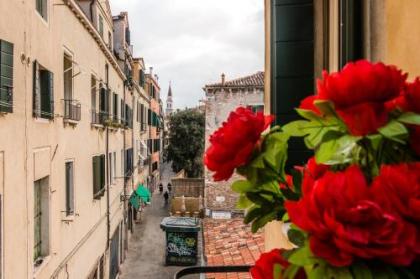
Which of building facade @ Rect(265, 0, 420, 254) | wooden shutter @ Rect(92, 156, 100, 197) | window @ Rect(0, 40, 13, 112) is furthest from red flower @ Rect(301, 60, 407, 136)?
wooden shutter @ Rect(92, 156, 100, 197)

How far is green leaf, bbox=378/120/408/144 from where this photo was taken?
0.91 meters

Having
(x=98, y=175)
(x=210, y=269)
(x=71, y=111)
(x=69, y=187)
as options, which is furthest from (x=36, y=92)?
(x=210, y=269)

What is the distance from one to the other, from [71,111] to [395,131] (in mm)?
9970

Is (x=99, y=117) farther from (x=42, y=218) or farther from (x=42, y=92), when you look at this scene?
(x=42, y=218)

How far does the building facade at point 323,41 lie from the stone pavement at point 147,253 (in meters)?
14.0

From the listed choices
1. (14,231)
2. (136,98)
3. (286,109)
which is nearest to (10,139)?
(14,231)

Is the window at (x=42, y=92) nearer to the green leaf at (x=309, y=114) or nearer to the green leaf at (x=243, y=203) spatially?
the green leaf at (x=243, y=203)

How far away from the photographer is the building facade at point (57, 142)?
6.52 meters

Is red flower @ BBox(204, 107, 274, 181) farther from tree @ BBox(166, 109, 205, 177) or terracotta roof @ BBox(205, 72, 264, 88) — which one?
tree @ BBox(166, 109, 205, 177)

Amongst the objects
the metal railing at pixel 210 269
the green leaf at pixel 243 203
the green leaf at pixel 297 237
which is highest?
the green leaf at pixel 243 203

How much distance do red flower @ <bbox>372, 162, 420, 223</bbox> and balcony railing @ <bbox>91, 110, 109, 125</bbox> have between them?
12.6 m

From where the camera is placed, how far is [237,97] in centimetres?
2253

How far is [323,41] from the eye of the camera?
3.78m

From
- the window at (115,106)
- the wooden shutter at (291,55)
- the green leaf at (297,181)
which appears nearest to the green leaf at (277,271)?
the green leaf at (297,181)
